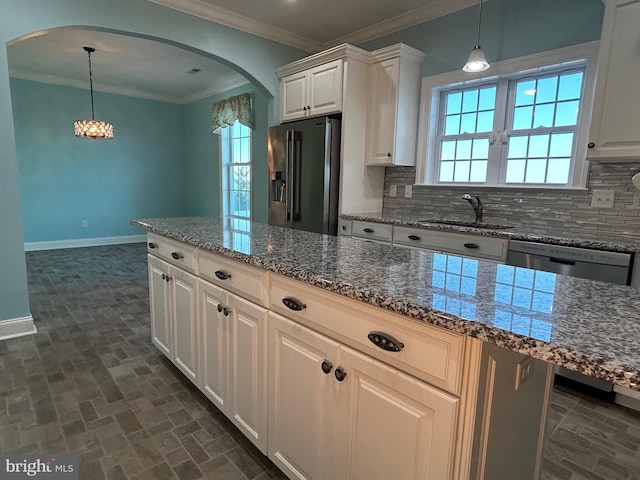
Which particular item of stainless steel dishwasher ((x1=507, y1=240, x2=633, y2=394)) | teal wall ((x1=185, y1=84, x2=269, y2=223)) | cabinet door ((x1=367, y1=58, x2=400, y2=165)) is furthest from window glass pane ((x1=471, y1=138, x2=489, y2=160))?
teal wall ((x1=185, y1=84, x2=269, y2=223))

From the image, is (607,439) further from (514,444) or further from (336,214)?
(336,214)

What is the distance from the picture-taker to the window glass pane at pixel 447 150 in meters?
3.34

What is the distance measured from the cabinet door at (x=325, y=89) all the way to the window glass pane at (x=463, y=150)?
1.13 m

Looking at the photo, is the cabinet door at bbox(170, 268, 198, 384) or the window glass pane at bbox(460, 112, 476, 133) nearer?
the cabinet door at bbox(170, 268, 198, 384)

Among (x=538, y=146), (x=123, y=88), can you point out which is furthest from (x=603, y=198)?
(x=123, y=88)

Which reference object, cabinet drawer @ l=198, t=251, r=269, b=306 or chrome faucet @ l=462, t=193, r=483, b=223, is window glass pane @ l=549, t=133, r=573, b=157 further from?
cabinet drawer @ l=198, t=251, r=269, b=306

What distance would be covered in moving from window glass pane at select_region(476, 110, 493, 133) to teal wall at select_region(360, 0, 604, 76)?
0.42 m

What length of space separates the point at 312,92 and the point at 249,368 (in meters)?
2.85

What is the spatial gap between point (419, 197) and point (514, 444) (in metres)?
2.72

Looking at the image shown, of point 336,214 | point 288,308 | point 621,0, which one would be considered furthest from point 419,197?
point 288,308

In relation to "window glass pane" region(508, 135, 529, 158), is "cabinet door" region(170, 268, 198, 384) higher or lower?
lower

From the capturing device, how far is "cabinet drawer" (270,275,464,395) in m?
0.84

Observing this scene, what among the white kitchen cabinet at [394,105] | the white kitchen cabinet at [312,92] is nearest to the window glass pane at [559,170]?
the white kitchen cabinet at [394,105]

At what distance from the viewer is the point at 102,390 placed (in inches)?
83.4
